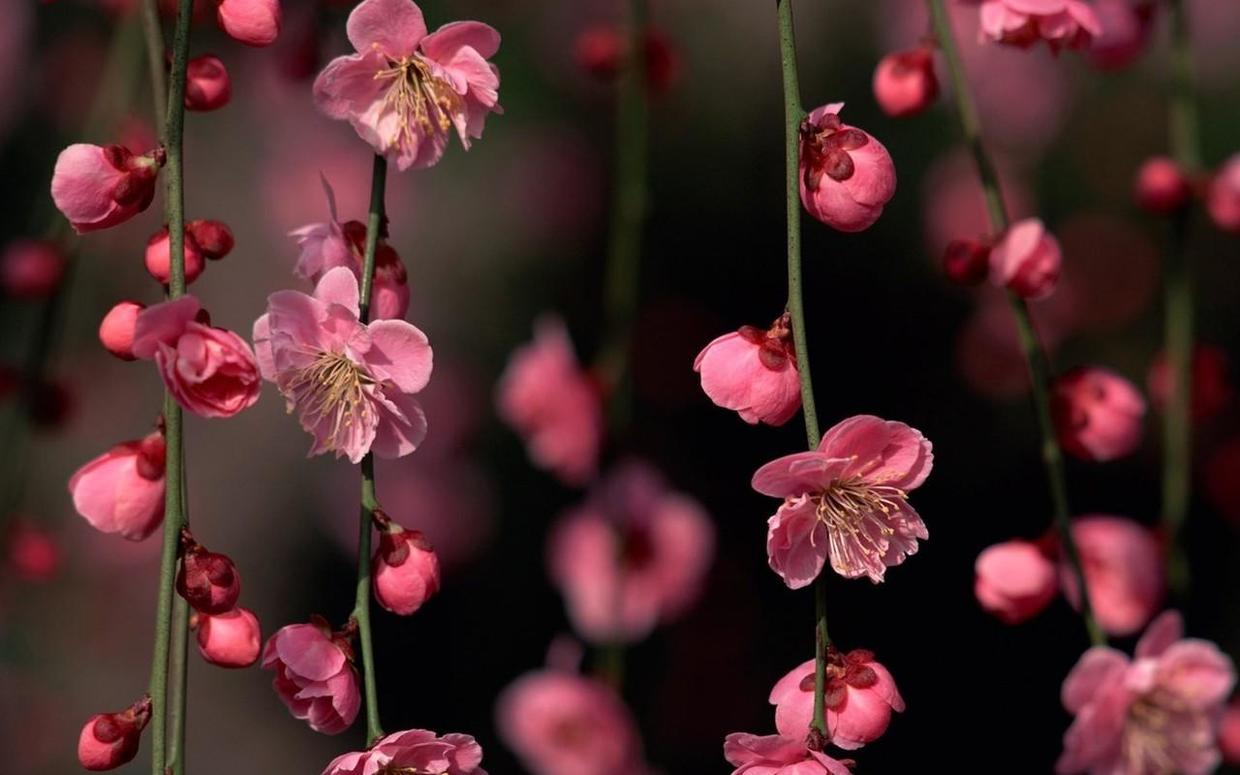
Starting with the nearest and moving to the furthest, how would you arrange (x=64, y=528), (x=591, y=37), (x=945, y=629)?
(x=591, y=37)
(x=945, y=629)
(x=64, y=528)

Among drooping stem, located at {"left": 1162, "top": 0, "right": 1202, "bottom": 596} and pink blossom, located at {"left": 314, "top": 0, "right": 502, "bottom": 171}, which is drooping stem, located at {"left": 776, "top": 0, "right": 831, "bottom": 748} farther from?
drooping stem, located at {"left": 1162, "top": 0, "right": 1202, "bottom": 596}

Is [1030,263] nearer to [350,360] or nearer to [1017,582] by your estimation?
[1017,582]

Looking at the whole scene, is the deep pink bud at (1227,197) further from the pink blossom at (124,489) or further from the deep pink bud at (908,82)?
the pink blossom at (124,489)

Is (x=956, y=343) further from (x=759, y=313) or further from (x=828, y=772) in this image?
(x=828, y=772)

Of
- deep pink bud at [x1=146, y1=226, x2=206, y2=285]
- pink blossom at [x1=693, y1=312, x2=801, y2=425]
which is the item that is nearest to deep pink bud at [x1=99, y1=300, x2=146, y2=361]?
deep pink bud at [x1=146, y1=226, x2=206, y2=285]

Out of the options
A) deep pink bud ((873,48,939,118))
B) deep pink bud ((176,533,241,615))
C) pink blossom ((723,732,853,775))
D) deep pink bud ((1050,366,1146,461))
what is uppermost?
deep pink bud ((873,48,939,118))

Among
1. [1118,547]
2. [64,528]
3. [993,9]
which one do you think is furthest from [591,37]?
[64,528]
